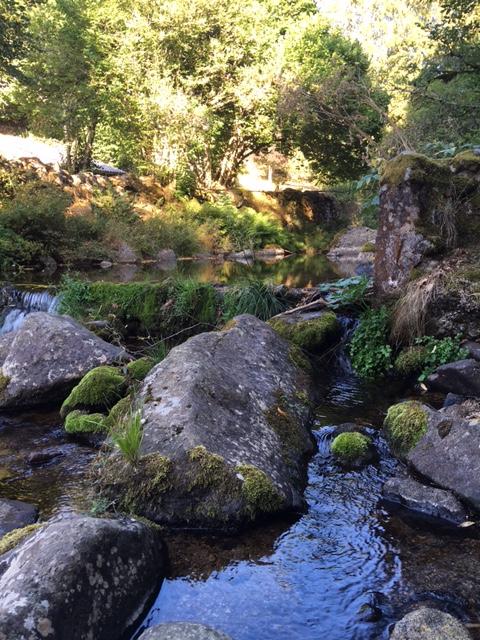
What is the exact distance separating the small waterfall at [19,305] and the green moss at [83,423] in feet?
15.6

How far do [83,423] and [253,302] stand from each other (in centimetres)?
412

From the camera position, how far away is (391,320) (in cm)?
748

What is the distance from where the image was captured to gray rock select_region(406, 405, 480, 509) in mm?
4199

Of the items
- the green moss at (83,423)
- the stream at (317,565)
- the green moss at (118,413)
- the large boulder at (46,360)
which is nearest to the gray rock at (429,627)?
the stream at (317,565)

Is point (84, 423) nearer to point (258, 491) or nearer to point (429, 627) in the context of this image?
point (258, 491)

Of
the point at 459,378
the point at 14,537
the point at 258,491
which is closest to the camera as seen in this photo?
the point at 14,537

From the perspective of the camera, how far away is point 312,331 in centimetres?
779

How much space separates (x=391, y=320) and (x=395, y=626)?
4.99 meters

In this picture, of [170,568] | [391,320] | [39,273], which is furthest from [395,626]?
[39,273]

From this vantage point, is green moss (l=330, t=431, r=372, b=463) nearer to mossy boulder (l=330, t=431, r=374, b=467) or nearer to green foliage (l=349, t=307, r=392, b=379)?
mossy boulder (l=330, t=431, r=374, b=467)

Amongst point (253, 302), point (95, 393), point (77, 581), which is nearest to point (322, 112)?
point (253, 302)

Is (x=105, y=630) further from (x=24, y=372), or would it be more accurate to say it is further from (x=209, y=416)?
(x=24, y=372)

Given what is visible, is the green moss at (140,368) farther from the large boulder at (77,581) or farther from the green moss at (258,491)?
the large boulder at (77,581)

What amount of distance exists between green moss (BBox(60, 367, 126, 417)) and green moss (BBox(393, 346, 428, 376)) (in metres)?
3.36
